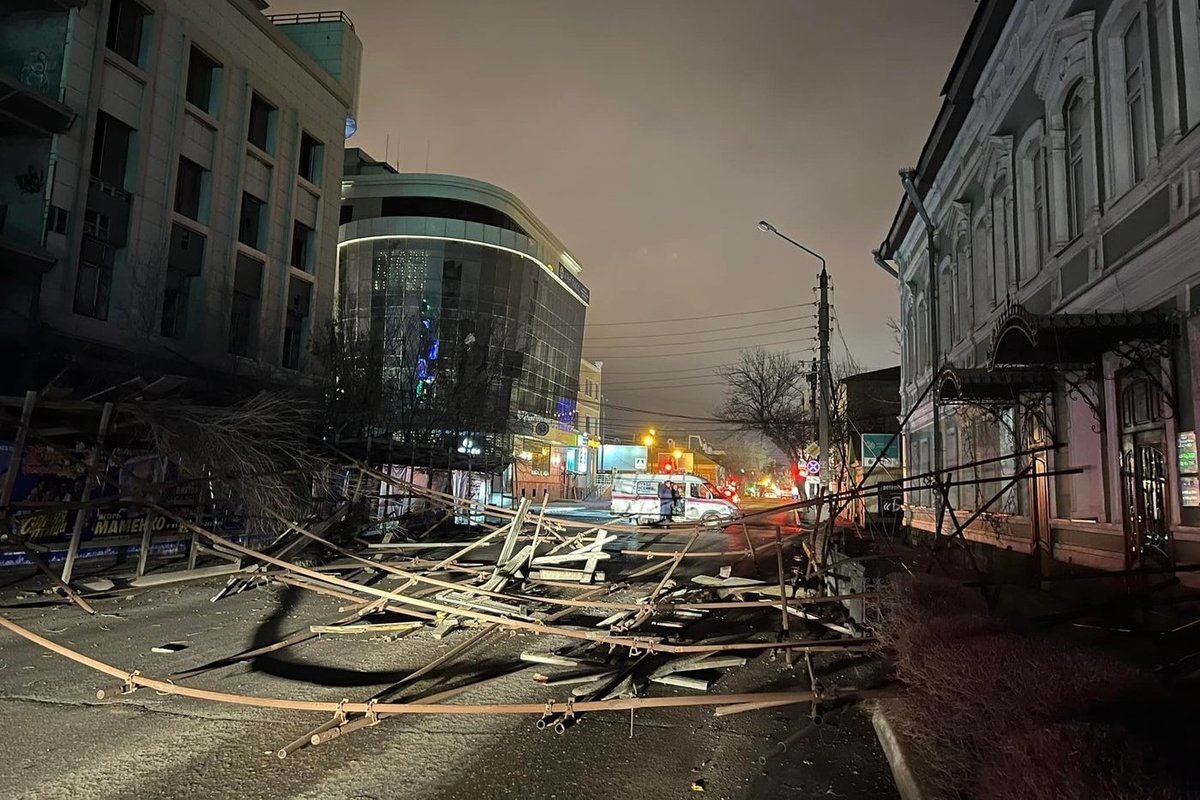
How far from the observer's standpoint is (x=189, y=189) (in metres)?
28.0

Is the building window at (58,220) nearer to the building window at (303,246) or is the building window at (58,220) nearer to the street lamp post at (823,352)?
the building window at (303,246)

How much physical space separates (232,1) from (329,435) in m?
20.6

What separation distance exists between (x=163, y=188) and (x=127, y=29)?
5.68m

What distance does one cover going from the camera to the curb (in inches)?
160

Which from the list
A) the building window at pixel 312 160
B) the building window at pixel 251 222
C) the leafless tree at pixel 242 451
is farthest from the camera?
the building window at pixel 312 160

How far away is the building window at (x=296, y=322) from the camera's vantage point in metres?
33.2

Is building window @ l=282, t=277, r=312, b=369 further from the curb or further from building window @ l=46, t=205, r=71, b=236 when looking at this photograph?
the curb

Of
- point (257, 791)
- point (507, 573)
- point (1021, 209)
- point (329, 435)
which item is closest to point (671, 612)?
point (507, 573)

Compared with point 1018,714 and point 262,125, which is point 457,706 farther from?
point 262,125

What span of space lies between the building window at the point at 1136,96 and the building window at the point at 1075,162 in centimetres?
128

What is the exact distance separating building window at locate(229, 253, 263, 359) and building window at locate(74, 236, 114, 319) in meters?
5.35

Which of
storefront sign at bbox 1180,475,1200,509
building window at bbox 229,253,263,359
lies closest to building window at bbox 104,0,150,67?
building window at bbox 229,253,263,359

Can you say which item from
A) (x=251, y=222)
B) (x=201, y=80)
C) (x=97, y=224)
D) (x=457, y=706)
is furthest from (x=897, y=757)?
(x=201, y=80)

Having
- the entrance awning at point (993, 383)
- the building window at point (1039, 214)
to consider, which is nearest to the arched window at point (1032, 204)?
the building window at point (1039, 214)
